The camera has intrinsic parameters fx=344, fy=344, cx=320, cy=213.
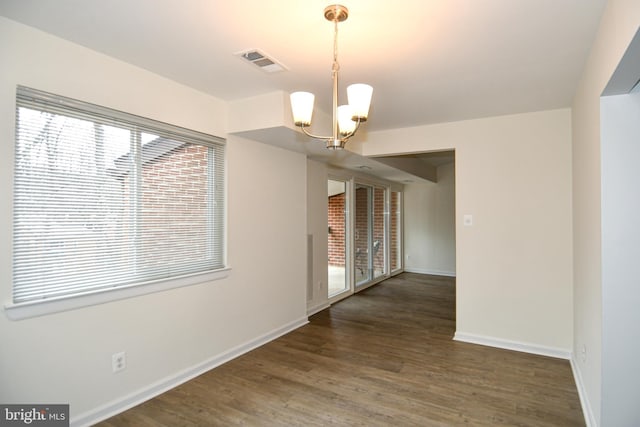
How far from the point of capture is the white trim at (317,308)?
4.88m

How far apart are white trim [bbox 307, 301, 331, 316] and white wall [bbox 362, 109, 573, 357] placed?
6.49 feet

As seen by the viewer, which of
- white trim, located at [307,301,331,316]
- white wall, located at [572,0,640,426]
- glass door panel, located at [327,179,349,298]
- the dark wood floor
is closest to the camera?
white wall, located at [572,0,640,426]

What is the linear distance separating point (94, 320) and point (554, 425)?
3178 millimetres

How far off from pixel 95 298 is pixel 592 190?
11.0 ft

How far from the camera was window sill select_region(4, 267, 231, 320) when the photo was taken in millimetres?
1983

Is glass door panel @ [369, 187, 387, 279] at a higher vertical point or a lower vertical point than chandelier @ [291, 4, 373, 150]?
lower

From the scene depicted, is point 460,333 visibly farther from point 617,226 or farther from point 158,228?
point 158,228

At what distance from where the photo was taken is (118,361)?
2463 millimetres

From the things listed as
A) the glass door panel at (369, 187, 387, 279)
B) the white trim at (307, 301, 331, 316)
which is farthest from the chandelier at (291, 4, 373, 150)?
the glass door panel at (369, 187, 387, 279)

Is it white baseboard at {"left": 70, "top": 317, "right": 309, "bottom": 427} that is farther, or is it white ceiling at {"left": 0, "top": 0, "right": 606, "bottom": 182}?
white baseboard at {"left": 70, "top": 317, "right": 309, "bottom": 427}

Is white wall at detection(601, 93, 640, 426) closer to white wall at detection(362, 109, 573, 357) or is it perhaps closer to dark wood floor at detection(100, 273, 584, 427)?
dark wood floor at detection(100, 273, 584, 427)

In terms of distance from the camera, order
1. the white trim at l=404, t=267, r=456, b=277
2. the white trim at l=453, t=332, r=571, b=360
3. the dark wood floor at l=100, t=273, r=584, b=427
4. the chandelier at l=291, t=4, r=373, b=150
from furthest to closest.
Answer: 1. the white trim at l=404, t=267, r=456, b=277
2. the white trim at l=453, t=332, r=571, b=360
3. the dark wood floor at l=100, t=273, r=584, b=427
4. the chandelier at l=291, t=4, r=373, b=150

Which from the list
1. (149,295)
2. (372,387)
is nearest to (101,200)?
(149,295)

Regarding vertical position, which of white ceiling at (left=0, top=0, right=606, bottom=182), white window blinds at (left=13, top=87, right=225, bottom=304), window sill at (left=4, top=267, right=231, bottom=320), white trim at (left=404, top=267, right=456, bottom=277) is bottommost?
white trim at (left=404, top=267, right=456, bottom=277)
